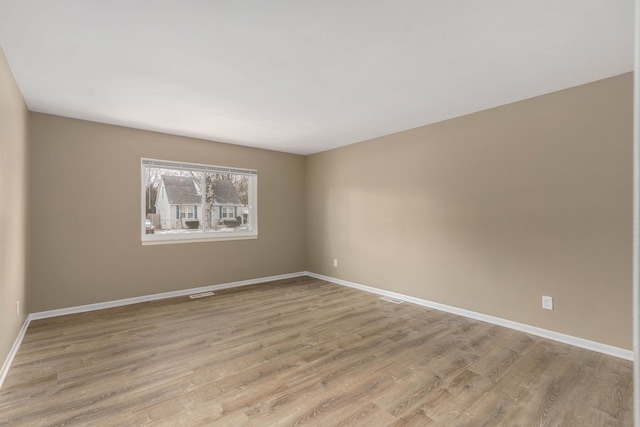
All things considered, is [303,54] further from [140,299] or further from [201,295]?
[140,299]

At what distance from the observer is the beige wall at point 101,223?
339 centimetres

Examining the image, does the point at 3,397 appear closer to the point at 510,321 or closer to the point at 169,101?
the point at 169,101

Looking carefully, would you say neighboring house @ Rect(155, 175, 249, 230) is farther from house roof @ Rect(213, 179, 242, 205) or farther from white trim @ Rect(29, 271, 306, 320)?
white trim @ Rect(29, 271, 306, 320)

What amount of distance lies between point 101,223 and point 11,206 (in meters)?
1.35

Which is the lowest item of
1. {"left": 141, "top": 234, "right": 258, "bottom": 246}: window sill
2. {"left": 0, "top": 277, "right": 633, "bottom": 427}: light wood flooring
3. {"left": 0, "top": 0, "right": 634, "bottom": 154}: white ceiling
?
{"left": 0, "top": 277, "right": 633, "bottom": 427}: light wood flooring

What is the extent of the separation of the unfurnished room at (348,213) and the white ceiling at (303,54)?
0.07 ft

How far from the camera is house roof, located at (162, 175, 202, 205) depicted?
14.3 ft

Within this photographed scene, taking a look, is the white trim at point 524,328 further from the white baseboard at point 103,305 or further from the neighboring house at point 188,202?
the neighboring house at point 188,202

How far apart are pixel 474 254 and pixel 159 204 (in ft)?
13.8

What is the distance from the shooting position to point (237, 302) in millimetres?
3994

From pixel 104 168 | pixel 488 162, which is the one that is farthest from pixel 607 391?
pixel 104 168

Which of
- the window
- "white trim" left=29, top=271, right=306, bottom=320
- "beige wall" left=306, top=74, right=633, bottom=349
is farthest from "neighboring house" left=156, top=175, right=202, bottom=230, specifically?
"beige wall" left=306, top=74, right=633, bottom=349

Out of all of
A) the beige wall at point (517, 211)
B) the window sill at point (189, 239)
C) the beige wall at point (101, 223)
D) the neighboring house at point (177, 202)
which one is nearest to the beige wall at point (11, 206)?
the beige wall at point (101, 223)

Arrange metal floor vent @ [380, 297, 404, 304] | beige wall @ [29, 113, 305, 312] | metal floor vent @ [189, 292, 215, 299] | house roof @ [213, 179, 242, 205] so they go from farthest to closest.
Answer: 1. house roof @ [213, 179, 242, 205]
2. metal floor vent @ [189, 292, 215, 299]
3. metal floor vent @ [380, 297, 404, 304]
4. beige wall @ [29, 113, 305, 312]
